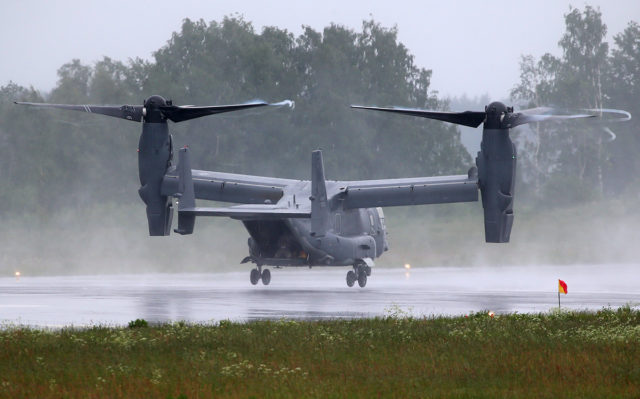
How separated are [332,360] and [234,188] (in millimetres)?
21779

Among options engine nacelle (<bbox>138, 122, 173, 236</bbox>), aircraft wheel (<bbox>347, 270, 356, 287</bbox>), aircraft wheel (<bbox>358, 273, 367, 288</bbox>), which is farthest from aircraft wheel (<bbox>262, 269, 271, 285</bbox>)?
engine nacelle (<bbox>138, 122, 173, 236</bbox>)

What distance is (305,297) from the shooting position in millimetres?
33000

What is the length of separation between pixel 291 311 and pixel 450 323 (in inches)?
233

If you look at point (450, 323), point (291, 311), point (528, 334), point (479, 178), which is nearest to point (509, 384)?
point (528, 334)

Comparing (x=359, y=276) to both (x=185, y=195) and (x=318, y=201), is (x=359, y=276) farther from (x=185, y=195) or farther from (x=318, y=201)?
(x=185, y=195)

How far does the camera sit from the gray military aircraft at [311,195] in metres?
29.1

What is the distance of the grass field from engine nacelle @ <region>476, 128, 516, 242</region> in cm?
725

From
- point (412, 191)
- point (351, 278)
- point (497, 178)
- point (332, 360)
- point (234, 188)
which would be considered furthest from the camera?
point (351, 278)

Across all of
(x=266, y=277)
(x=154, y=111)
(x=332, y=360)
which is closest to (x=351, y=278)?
(x=266, y=277)

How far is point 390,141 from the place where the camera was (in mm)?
77250

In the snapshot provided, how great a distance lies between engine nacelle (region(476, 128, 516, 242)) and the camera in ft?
95.0

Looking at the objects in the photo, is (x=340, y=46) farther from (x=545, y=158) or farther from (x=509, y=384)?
(x=509, y=384)

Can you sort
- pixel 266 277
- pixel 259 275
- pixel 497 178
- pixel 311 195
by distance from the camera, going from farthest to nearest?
pixel 266 277 → pixel 259 275 → pixel 311 195 → pixel 497 178

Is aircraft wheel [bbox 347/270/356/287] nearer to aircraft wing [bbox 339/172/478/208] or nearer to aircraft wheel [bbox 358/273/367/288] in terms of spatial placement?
aircraft wheel [bbox 358/273/367/288]
